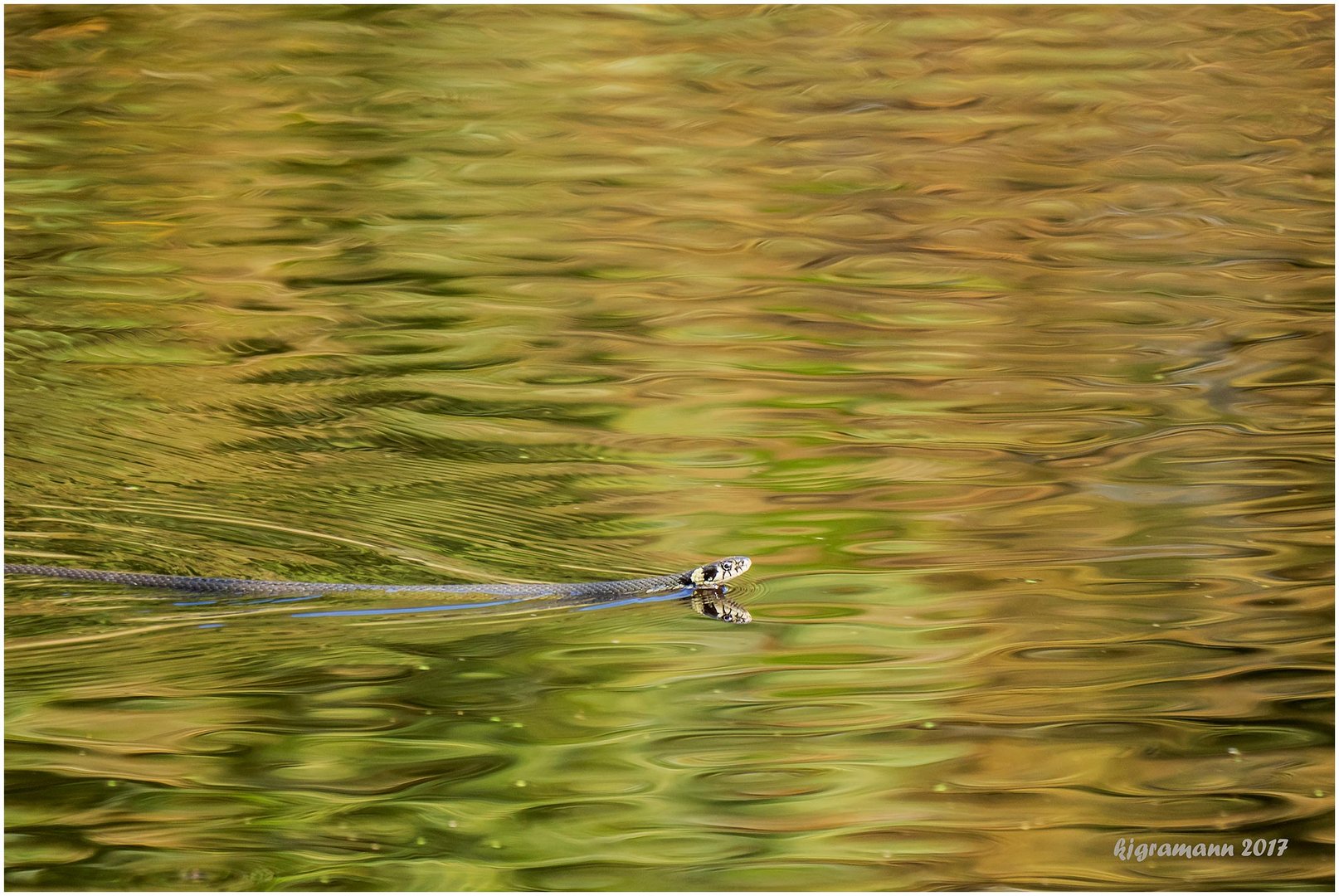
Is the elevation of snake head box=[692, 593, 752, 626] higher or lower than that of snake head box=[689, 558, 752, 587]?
lower

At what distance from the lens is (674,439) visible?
6.04 m

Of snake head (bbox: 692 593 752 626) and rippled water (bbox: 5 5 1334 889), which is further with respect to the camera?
snake head (bbox: 692 593 752 626)

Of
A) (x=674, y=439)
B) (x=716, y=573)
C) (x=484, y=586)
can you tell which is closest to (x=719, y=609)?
(x=716, y=573)

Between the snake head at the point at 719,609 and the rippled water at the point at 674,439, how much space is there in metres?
0.08

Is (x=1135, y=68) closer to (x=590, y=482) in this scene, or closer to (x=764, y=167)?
(x=764, y=167)

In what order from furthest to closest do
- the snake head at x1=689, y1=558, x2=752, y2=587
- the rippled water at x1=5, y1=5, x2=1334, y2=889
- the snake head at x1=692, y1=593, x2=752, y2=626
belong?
1. the snake head at x1=689, y1=558, x2=752, y2=587
2. the snake head at x1=692, y1=593, x2=752, y2=626
3. the rippled water at x1=5, y1=5, x2=1334, y2=889

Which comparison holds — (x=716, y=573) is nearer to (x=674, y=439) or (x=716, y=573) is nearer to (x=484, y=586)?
(x=484, y=586)

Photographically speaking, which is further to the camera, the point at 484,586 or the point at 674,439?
the point at 674,439

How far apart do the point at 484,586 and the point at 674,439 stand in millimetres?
1321

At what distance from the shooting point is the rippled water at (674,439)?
4.04 meters

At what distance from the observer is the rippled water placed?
4039 millimetres

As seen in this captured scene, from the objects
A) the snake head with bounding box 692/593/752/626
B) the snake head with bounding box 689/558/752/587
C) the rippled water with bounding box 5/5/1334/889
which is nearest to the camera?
the rippled water with bounding box 5/5/1334/889

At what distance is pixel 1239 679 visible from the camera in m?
4.50

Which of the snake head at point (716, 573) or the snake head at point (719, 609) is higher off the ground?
the snake head at point (716, 573)
